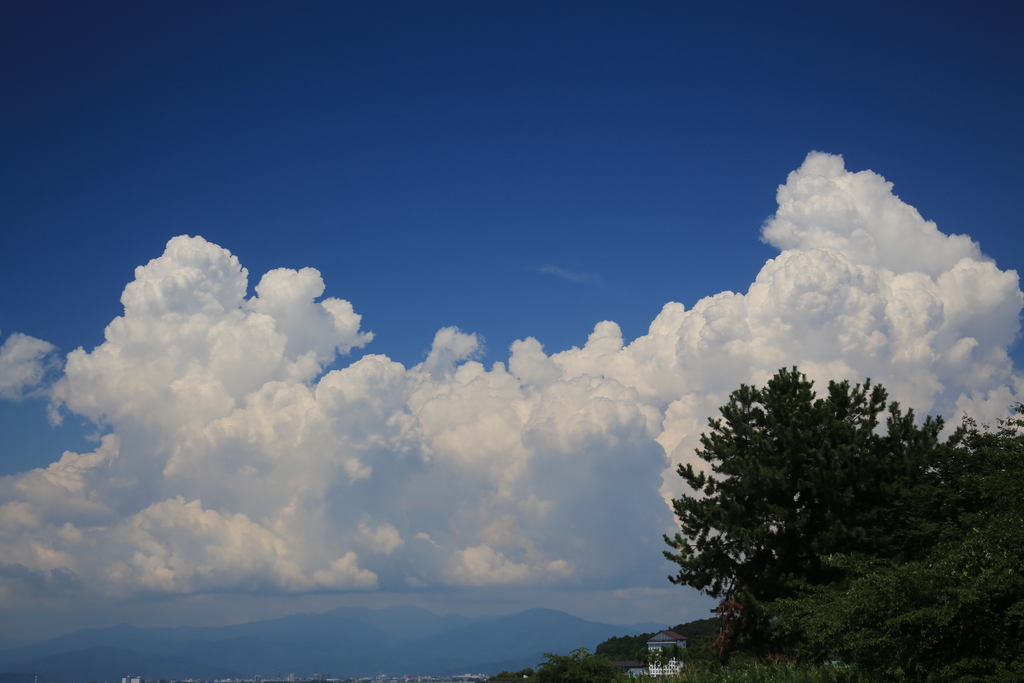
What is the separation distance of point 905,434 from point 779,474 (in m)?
6.40

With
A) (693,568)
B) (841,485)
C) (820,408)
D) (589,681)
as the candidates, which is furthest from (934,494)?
(589,681)

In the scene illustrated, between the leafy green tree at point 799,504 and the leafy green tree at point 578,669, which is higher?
the leafy green tree at point 799,504

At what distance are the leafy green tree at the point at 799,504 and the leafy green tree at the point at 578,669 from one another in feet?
17.3

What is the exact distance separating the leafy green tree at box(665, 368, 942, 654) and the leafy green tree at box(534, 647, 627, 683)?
5.26m

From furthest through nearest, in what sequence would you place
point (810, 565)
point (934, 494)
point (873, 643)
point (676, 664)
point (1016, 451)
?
1. point (676, 664)
2. point (810, 565)
3. point (934, 494)
4. point (1016, 451)
5. point (873, 643)

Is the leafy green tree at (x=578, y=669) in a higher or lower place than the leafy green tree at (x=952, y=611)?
lower

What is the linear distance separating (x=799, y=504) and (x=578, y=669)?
1167cm

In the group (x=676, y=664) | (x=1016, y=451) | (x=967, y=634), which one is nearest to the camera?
(x=967, y=634)

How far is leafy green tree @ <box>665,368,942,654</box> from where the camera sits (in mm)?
31859

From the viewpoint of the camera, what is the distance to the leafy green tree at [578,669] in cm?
3128

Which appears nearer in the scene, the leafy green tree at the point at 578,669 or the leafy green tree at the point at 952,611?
the leafy green tree at the point at 952,611

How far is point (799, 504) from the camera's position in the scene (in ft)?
111

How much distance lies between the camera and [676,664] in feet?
121

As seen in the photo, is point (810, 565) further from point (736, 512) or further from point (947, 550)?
point (947, 550)
